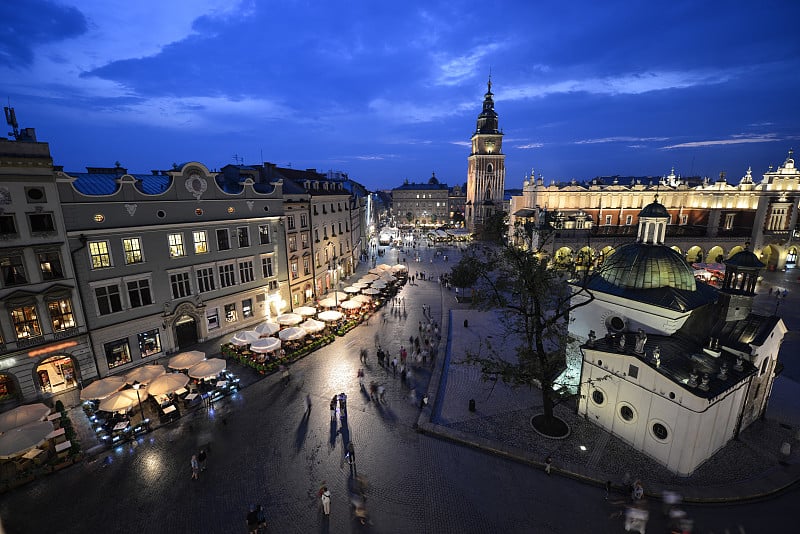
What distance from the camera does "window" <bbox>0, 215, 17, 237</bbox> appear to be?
21156 millimetres

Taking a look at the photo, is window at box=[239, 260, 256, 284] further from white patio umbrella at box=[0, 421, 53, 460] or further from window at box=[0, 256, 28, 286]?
white patio umbrella at box=[0, 421, 53, 460]

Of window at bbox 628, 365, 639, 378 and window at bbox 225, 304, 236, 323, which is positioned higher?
window at bbox 628, 365, 639, 378

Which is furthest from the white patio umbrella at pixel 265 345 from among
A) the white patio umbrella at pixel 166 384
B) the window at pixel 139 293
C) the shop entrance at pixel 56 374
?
the shop entrance at pixel 56 374

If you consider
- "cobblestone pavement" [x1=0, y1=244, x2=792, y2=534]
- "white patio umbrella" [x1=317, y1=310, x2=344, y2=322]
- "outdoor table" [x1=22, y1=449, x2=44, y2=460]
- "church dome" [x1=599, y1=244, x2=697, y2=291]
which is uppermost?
"church dome" [x1=599, y1=244, x2=697, y2=291]

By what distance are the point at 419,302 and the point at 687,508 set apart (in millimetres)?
31636

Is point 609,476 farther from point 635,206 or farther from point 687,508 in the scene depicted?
point 635,206

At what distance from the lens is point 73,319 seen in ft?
79.0

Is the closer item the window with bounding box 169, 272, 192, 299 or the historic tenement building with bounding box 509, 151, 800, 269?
the window with bounding box 169, 272, 192, 299

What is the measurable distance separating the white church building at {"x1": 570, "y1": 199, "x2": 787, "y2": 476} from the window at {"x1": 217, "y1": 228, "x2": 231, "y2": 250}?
95.3 feet

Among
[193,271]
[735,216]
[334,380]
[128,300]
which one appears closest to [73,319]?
[128,300]

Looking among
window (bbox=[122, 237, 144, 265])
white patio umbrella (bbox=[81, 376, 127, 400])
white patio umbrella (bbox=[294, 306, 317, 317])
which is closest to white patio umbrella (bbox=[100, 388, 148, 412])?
white patio umbrella (bbox=[81, 376, 127, 400])

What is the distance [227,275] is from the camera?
32875 millimetres

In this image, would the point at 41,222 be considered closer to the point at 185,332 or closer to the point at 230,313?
the point at 185,332

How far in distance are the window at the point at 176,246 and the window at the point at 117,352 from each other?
7.28 metres
